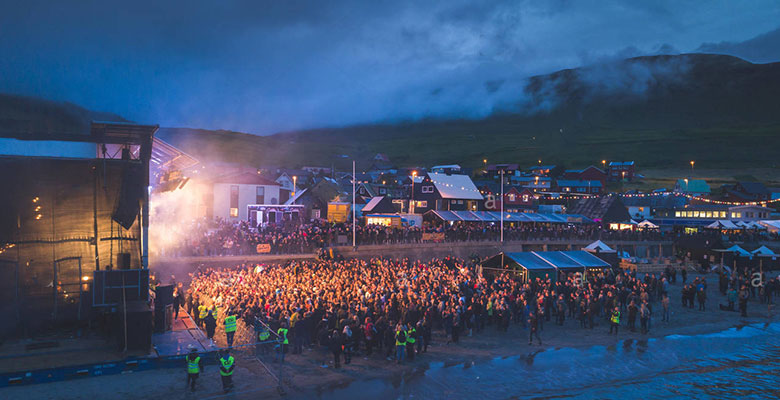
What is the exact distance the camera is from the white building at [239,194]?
158 ft

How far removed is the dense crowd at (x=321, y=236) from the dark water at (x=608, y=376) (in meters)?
18.3

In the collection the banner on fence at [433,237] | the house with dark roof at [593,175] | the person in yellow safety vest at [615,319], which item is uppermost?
the house with dark roof at [593,175]

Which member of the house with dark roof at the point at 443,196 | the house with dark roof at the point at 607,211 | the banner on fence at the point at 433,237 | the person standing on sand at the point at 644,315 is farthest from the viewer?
the house with dark roof at the point at 607,211

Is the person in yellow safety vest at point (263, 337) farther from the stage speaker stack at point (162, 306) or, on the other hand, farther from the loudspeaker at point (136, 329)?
the stage speaker stack at point (162, 306)

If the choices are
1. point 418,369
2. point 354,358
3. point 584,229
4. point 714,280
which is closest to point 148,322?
point 354,358

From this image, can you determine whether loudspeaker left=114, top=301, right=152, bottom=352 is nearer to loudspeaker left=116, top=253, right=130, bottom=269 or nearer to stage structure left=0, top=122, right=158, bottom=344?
stage structure left=0, top=122, right=158, bottom=344

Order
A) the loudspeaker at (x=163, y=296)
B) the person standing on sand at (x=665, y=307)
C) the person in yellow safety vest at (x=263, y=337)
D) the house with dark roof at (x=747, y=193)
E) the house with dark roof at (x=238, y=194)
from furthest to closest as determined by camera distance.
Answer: the house with dark roof at (x=747, y=193), the house with dark roof at (x=238, y=194), the person standing on sand at (x=665, y=307), the loudspeaker at (x=163, y=296), the person in yellow safety vest at (x=263, y=337)

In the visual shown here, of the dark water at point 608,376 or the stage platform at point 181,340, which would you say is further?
the stage platform at point 181,340

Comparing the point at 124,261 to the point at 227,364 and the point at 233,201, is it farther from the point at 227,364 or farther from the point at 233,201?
the point at 233,201

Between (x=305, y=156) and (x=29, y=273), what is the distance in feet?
539

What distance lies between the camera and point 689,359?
653 inches

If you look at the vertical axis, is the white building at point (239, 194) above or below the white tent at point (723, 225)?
above

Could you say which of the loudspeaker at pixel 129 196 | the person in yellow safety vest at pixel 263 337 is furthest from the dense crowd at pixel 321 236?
the person in yellow safety vest at pixel 263 337

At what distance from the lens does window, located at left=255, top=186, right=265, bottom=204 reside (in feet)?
167
